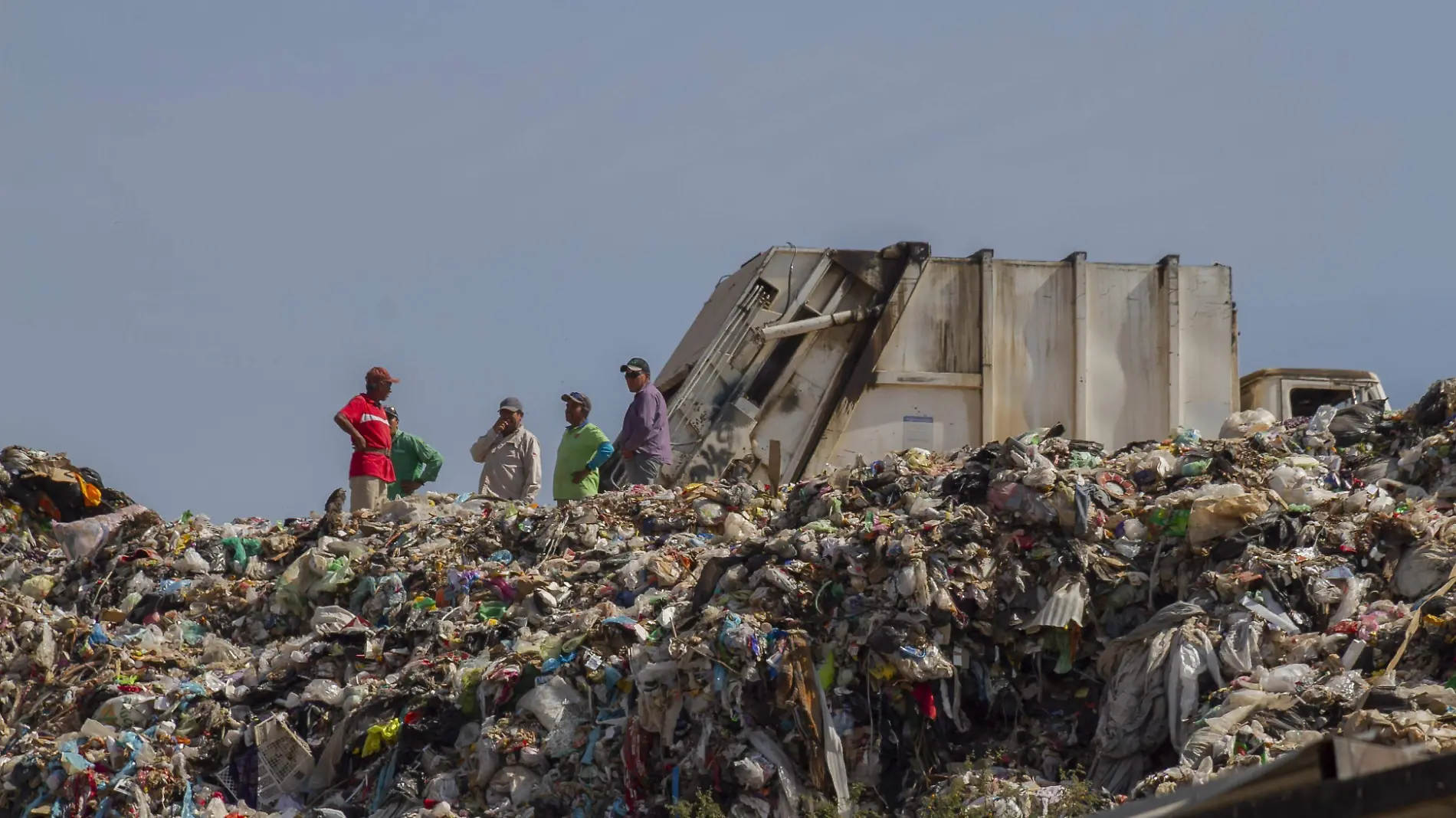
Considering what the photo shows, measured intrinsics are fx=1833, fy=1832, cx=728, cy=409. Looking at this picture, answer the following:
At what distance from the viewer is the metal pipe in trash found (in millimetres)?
11148

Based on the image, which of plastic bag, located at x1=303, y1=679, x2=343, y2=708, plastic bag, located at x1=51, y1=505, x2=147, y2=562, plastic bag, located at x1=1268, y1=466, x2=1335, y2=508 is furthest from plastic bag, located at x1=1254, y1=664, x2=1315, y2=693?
plastic bag, located at x1=51, y1=505, x2=147, y2=562

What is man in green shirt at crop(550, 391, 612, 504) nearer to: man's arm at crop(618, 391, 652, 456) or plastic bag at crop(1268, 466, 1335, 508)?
man's arm at crop(618, 391, 652, 456)

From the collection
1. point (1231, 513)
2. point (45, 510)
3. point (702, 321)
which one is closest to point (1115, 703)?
point (1231, 513)

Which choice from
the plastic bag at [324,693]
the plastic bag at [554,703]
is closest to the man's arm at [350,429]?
the plastic bag at [324,693]

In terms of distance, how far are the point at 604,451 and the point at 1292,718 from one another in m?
5.58

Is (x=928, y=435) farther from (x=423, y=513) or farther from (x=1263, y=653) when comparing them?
(x=1263, y=653)

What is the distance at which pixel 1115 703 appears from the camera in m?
6.72

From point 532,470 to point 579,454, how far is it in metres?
0.42

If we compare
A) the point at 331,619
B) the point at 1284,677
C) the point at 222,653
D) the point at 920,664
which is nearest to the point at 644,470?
the point at 331,619

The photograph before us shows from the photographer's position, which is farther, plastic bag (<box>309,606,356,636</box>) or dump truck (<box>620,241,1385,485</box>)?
dump truck (<box>620,241,1385,485</box>)

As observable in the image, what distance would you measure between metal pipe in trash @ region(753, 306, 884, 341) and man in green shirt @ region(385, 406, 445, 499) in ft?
7.38

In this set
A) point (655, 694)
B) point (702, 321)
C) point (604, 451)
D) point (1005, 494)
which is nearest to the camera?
point (655, 694)

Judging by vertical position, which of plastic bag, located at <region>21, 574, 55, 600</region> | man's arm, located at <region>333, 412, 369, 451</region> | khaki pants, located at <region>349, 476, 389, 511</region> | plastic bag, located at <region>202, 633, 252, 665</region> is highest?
man's arm, located at <region>333, 412, 369, 451</region>

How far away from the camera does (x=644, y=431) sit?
10672mm
